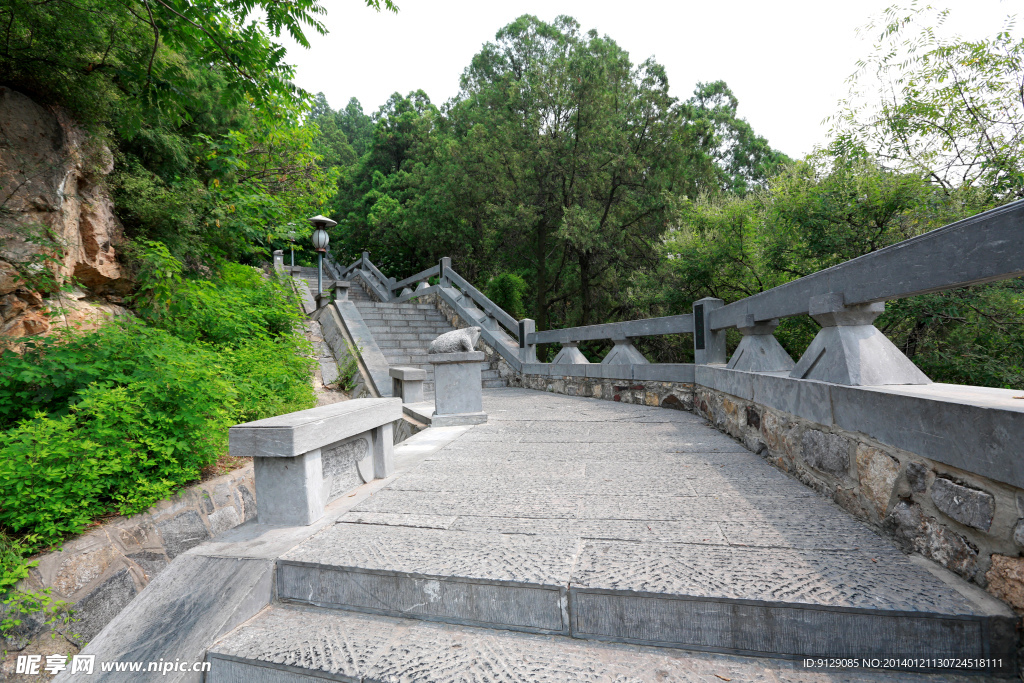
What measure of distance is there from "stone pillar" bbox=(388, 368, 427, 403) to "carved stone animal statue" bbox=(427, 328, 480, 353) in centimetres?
134

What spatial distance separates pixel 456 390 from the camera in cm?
554

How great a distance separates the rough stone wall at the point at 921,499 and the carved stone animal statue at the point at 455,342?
3396 millimetres

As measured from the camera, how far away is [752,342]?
4.02m

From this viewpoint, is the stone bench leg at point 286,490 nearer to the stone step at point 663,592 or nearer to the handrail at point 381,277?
the stone step at point 663,592

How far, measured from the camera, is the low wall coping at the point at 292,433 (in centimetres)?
234

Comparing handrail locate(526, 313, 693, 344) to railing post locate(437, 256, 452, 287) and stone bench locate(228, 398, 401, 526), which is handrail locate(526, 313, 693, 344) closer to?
stone bench locate(228, 398, 401, 526)

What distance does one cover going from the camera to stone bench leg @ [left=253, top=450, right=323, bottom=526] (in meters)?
2.48

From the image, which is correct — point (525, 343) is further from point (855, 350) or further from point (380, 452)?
point (855, 350)

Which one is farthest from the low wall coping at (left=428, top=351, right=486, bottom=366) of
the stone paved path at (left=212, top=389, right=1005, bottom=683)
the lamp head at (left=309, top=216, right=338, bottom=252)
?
the lamp head at (left=309, top=216, right=338, bottom=252)

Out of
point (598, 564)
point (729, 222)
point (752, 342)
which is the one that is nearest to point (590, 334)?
point (752, 342)

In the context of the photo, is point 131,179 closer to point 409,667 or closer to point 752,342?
point 409,667

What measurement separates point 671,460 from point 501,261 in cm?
1258

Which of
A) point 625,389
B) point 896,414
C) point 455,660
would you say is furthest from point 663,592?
point 625,389

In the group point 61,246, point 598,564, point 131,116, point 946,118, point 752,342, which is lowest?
point 598,564
